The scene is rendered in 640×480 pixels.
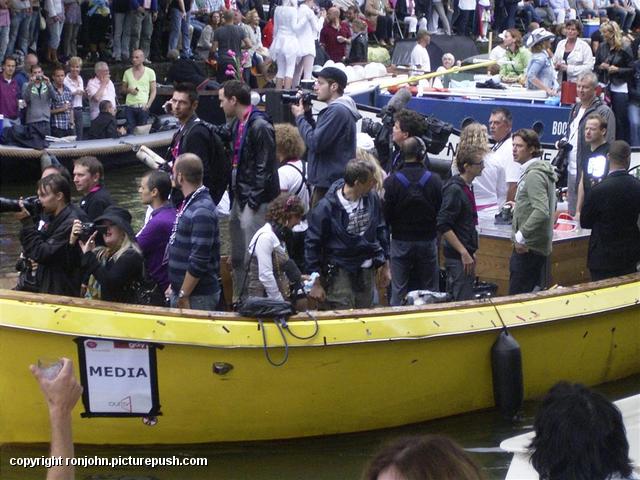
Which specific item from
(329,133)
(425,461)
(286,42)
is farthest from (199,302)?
(286,42)

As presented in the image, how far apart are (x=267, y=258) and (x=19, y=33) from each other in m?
12.1

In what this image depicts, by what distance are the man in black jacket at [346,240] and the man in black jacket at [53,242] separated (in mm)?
1392

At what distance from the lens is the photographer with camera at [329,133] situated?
7.97m

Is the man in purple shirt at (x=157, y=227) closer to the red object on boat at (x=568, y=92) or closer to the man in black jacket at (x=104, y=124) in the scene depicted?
the red object on boat at (x=568, y=92)

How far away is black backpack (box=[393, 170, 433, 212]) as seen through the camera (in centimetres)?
727

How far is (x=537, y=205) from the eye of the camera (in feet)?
24.1

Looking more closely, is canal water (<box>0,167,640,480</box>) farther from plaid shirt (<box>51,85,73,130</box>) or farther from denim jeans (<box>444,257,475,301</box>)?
plaid shirt (<box>51,85,73,130</box>)

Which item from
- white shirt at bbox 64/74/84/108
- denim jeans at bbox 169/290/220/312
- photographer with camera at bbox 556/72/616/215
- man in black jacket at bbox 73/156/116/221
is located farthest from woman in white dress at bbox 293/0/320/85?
denim jeans at bbox 169/290/220/312

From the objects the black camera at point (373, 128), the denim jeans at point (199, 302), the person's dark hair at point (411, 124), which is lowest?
the denim jeans at point (199, 302)

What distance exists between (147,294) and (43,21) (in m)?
12.4

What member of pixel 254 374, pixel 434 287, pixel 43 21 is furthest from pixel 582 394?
pixel 43 21

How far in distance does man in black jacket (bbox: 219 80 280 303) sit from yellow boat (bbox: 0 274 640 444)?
1223mm

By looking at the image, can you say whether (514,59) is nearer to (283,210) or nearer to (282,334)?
(283,210)

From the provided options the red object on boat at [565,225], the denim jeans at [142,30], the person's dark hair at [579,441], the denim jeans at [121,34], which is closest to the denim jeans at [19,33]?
the denim jeans at [121,34]
